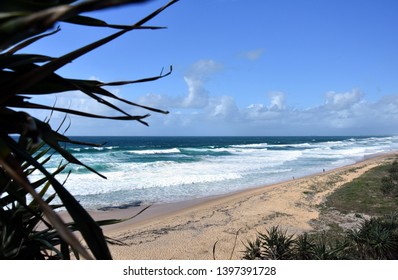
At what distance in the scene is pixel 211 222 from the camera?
13.0m

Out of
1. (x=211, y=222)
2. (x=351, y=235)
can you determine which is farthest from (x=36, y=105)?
(x=211, y=222)

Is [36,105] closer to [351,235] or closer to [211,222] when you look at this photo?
[351,235]

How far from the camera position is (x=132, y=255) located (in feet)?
31.8

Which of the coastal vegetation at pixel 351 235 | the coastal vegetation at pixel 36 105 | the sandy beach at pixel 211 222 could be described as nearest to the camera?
the coastal vegetation at pixel 36 105

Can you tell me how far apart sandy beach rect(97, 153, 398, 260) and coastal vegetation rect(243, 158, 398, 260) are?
2.46 ft

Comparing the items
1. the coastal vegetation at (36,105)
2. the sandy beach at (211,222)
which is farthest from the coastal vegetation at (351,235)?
the coastal vegetation at (36,105)

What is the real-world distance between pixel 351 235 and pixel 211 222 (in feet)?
20.8

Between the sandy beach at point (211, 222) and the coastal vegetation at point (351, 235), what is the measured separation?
749 mm

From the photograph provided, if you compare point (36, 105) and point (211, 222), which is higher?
point (36, 105)

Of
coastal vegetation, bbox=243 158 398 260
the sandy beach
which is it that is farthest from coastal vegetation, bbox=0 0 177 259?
the sandy beach

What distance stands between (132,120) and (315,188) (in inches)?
719

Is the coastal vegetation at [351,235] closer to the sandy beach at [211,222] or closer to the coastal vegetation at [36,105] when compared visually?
the sandy beach at [211,222]

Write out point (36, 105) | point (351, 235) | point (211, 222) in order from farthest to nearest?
point (211, 222) → point (351, 235) → point (36, 105)

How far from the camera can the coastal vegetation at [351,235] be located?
19.7 ft
